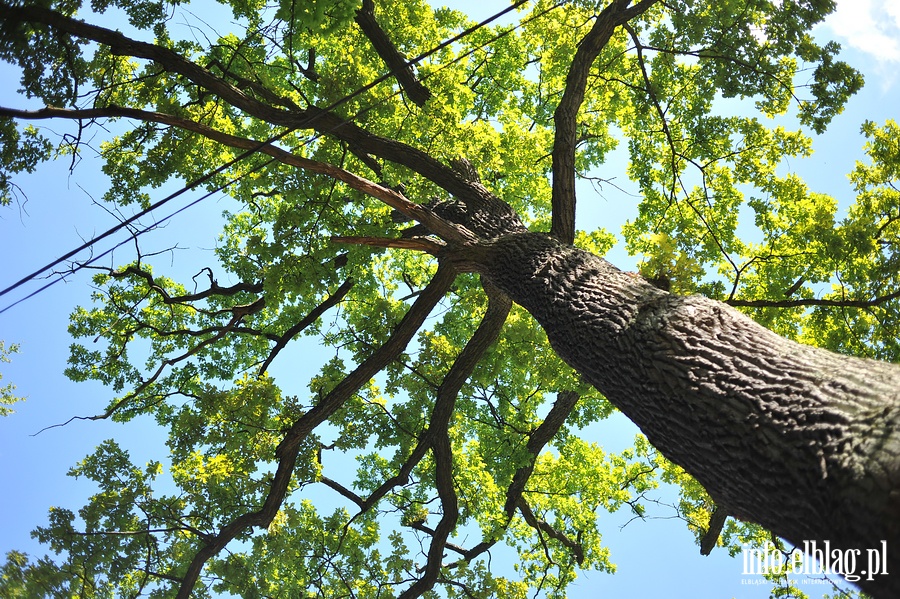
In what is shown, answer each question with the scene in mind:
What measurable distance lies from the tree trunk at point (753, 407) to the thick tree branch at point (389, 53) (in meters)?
4.38

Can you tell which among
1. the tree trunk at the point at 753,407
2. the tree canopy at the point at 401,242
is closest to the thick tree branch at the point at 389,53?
the tree canopy at the point at 401,242

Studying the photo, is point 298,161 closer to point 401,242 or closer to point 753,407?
point 401,242

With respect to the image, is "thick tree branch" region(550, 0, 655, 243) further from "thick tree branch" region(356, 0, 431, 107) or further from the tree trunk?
the tree trunk

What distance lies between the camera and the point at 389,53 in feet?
25.4

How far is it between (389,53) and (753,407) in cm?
646

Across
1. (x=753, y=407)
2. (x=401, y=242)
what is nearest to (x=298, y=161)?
(x=401, y=242)

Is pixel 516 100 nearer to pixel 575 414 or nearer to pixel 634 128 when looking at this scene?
pixel 634 128

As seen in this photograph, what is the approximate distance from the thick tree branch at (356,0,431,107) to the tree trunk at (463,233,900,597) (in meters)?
4.38

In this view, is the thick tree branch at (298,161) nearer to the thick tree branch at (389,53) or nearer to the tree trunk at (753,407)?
the tree trunk at (753,407)

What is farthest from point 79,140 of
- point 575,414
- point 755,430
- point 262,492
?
point 575,414

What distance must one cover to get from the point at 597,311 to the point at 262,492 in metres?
5.92

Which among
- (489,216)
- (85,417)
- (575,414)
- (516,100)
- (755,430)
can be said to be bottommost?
(755,430)

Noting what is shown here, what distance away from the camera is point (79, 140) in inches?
226

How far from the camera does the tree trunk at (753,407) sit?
7.41 ft
